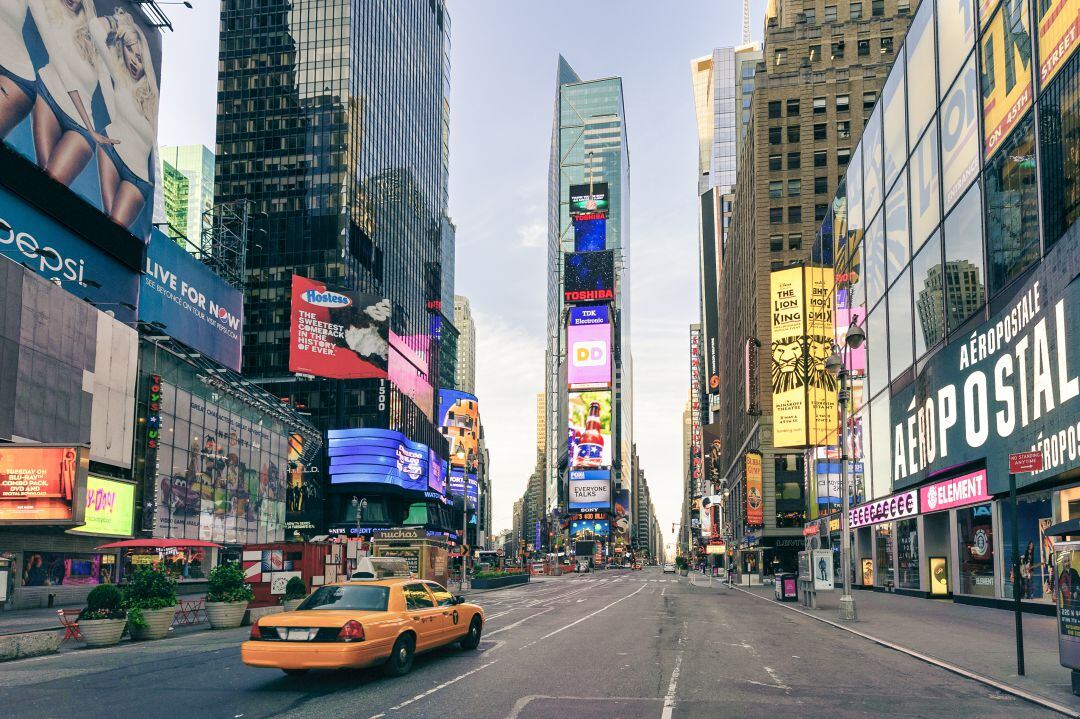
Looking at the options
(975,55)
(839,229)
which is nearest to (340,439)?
(839,229)

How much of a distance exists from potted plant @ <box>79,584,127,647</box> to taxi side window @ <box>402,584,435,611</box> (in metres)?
9.60

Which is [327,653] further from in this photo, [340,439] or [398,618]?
[340,439]

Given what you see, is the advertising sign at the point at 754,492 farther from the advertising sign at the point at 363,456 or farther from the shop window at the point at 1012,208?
the shop window at the point at 1012,208

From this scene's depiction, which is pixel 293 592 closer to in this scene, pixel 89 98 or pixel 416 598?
pixel 416 598

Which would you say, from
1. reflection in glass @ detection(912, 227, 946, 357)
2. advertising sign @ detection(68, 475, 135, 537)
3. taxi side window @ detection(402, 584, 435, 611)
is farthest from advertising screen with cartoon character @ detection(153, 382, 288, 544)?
reflection in glass @ detection(912, 227, 946, 357)

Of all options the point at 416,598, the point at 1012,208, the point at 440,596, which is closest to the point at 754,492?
the point at 1012,208

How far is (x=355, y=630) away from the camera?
1262 cm

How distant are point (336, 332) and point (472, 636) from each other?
6655 cm

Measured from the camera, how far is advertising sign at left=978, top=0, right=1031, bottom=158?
29.9 meters

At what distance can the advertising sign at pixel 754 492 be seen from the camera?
81812 millimetres

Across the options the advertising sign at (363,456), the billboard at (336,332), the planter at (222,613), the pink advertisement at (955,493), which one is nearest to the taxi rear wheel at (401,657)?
the planter at (222,613)

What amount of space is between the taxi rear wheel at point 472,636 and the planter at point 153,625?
31.0ft

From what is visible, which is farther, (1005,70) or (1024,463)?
(1005,70)

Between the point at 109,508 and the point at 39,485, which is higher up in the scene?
the point at 39,485
